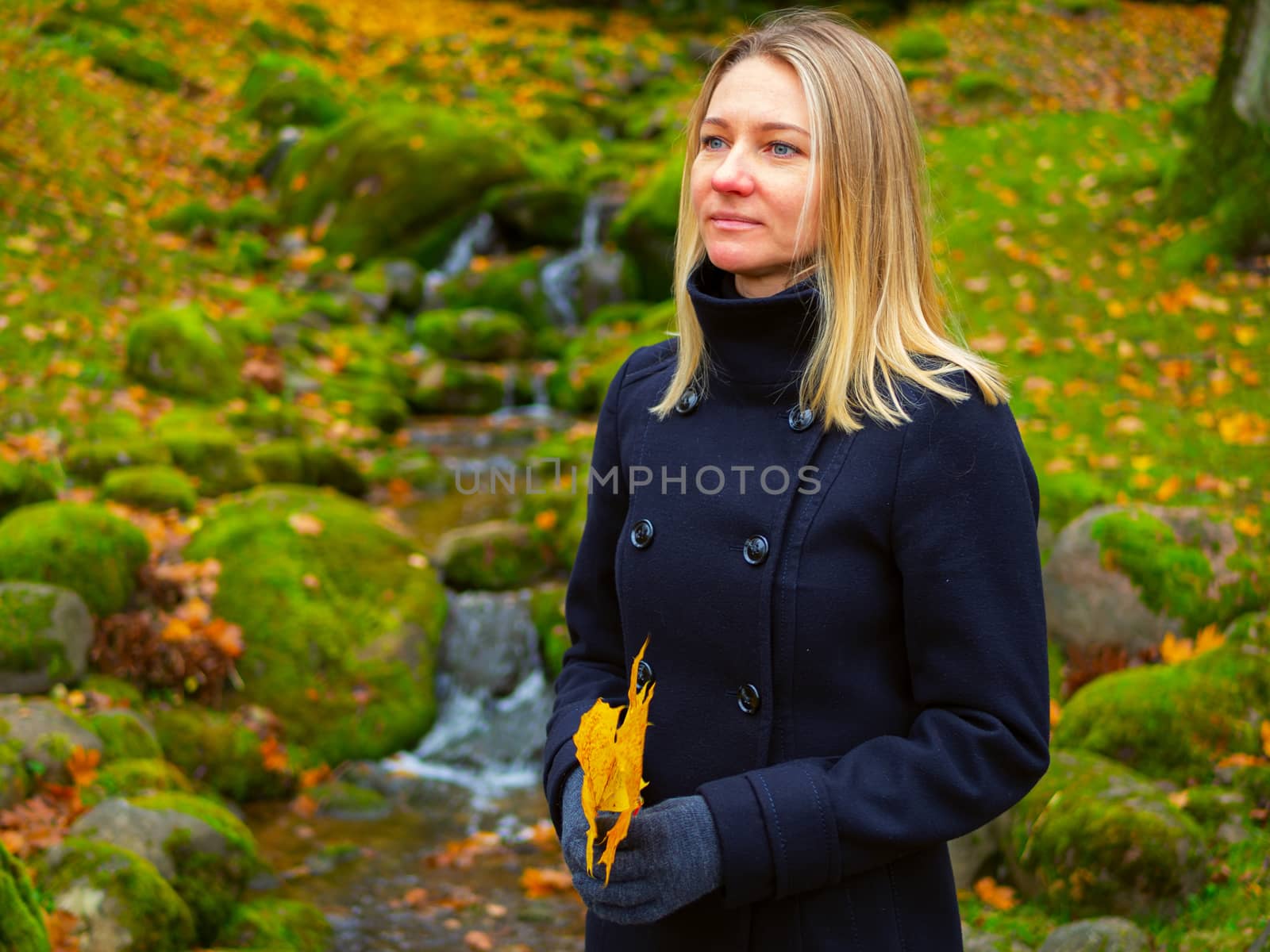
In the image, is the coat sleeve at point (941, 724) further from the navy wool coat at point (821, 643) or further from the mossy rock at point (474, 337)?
the mossy rock at point (474, 337)

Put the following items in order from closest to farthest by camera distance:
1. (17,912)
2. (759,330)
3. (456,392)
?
1. (759,330)
2. (17,912)
3. (456,392)

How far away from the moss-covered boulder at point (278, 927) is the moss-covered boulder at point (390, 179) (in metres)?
9.17

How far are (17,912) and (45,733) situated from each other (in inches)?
78.9

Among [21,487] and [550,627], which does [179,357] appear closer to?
[21,487]

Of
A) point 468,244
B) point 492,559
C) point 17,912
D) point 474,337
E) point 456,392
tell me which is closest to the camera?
point 17,912

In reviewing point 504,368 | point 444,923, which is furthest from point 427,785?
point 504,368

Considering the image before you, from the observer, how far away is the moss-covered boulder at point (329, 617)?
5.90 m

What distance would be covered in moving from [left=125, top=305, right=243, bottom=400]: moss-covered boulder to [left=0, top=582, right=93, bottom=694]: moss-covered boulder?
337 cm

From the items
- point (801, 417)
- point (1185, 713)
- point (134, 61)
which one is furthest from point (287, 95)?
point (801, 417)

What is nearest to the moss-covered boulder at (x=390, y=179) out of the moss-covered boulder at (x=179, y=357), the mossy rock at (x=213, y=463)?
the moss-covered boulder at (x=179, y=357)

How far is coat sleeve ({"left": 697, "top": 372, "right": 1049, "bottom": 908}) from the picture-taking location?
1.59 metres

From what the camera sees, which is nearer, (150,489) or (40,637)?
(40,637)

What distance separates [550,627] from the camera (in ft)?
21.0

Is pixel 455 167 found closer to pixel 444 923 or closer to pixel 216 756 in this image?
pixel 216 756
